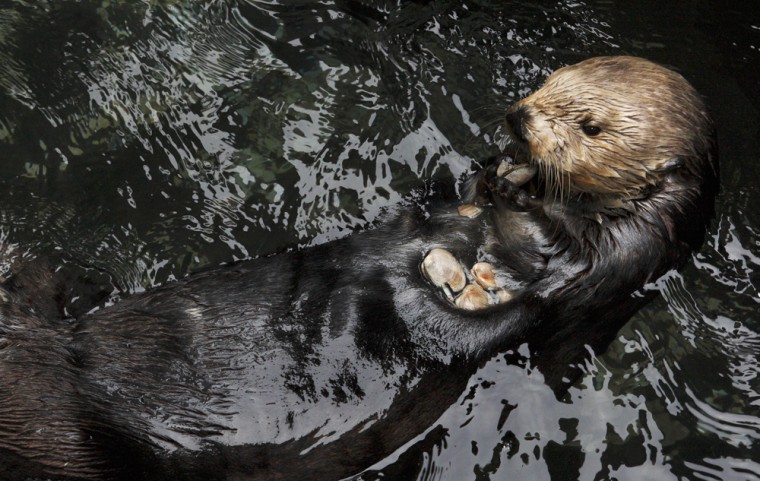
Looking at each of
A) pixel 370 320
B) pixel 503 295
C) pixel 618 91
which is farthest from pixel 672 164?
pixel 370 320

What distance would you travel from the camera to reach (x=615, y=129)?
3562 millimetres

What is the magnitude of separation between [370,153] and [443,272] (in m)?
1.02

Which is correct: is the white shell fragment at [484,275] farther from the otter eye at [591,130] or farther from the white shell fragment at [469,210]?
the otter eye at [591,130]

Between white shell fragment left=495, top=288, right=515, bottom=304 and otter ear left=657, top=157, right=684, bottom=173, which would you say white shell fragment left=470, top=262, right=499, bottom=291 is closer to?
white shell fragment left=495, top=288, right=515, bottom=304

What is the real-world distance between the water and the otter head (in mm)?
654

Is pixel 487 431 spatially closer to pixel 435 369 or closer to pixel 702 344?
pixel 435 369

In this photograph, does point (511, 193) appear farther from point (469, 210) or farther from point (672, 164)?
point (672, 164)

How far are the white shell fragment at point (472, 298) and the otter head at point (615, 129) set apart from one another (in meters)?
0.59

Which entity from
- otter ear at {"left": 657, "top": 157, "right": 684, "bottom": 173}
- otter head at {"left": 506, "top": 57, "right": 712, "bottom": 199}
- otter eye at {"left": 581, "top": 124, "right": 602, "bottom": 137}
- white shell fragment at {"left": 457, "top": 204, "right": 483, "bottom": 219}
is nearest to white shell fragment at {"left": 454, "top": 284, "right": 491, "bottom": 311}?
white shell fragment at {"left": 457, "top": 204, "right": 483, "bottom": 219}

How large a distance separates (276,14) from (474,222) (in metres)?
1.92

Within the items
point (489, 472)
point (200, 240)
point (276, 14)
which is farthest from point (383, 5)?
point (489, 472)

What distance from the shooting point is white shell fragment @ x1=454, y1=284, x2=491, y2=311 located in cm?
352

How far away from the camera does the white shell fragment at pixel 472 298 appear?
3.52 meters

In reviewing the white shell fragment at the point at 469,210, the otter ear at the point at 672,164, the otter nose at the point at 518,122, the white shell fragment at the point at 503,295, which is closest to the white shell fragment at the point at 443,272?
the white shell fragment at the point at 503,295
